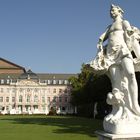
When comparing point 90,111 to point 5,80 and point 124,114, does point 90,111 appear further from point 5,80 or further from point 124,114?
point 5,80

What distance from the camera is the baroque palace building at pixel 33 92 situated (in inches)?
4975

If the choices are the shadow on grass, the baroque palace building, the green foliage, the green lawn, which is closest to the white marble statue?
the green lawn

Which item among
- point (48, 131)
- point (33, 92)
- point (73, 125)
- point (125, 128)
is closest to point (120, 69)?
point (125, 128)

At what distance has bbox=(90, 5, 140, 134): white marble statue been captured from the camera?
9102 millimetres

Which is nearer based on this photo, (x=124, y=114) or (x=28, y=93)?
(x=124, y=114)

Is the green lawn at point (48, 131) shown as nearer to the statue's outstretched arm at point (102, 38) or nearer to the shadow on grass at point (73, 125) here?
the shadow on grass at point (73, 125)

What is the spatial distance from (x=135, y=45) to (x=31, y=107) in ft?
388

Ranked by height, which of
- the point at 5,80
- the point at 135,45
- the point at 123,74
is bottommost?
the point at 123,74

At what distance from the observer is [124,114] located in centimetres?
927

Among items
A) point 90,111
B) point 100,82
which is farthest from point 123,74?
point 90,111

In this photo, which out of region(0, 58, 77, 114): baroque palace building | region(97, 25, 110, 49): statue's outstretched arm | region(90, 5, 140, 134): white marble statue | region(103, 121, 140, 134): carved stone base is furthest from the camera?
region(0, 58, 77, 114): baroque palace building

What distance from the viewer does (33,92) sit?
127312 mm

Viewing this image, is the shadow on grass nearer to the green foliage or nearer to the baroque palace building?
the green foliage

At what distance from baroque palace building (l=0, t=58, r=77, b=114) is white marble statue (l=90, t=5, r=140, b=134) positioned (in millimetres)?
114667
